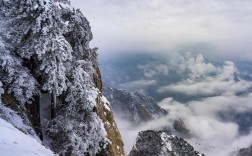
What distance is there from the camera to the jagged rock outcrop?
21625mm

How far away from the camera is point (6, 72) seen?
69.8 feet

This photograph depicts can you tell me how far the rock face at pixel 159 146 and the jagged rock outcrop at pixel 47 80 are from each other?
29.2 metres

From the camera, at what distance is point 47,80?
22.3 meters

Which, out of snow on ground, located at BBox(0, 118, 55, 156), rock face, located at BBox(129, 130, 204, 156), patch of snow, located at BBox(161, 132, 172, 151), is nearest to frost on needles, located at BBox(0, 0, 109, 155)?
snow on ground, located at BBox(0, 118, 55, 156)

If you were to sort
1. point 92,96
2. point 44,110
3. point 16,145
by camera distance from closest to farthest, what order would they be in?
point 16,145, point 92,96, point 44,110

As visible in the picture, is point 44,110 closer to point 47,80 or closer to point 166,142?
point 47,80

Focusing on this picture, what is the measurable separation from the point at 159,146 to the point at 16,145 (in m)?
42.2

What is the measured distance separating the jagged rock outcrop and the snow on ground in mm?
5830

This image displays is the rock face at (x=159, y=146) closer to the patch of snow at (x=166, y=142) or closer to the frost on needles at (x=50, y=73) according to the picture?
the patch of snow at (x=166, y=142)

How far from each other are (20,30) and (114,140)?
1283cm

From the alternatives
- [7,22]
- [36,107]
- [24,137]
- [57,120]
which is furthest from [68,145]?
[7,22]

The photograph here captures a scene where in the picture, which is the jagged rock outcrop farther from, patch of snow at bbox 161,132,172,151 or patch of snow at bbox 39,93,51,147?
patch of snow at bbox 161,132,172,151

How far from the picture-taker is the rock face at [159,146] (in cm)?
5334

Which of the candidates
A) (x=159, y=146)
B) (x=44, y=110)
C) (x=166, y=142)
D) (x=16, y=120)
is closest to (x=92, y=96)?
(x=44, y=110)
